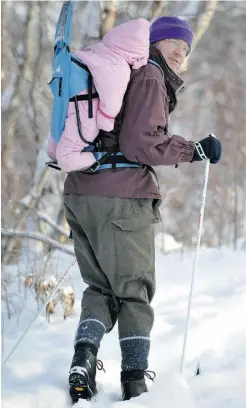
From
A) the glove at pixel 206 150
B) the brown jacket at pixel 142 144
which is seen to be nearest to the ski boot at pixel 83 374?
the brown jacket at pixel 142 144

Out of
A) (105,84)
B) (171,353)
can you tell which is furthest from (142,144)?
(171,353)

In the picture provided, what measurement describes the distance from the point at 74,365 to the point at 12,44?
17.8ft

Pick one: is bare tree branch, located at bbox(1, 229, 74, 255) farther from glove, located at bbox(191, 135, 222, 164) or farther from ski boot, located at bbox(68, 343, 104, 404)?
glove, located at bbox(191, 135, 222, 164)

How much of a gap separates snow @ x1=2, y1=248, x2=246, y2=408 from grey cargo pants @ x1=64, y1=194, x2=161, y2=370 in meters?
0.19

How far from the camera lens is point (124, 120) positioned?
212cm

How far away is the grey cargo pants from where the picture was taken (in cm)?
216

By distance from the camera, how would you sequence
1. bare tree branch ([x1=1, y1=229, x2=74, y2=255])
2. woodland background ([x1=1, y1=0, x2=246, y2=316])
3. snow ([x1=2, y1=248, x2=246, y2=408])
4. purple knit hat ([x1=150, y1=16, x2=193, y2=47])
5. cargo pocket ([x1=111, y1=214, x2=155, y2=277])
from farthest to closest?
woodland background ([x1=1, y1=0, x2=246, y2=316])
bare tree branch ([x1=1, y1=229, x2=74, y2=255])
purple knit hat ([x1=150, y1=16, x2=193, y2=47])
cargo pocket ([x1=111, y1=214, x2=155, y2=277])
snow ([x1=2, y1=248, x2=246, y2=408])

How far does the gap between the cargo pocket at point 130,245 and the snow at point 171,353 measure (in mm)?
407

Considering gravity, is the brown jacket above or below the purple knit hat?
below

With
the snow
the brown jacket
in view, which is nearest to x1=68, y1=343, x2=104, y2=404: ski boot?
the snow

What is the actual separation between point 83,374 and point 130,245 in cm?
48

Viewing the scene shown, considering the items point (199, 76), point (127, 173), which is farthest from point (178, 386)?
point (199, 76)

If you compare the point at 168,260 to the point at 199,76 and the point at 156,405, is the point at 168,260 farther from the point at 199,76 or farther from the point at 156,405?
the point at 199,76

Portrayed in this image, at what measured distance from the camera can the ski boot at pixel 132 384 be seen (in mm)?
2102
